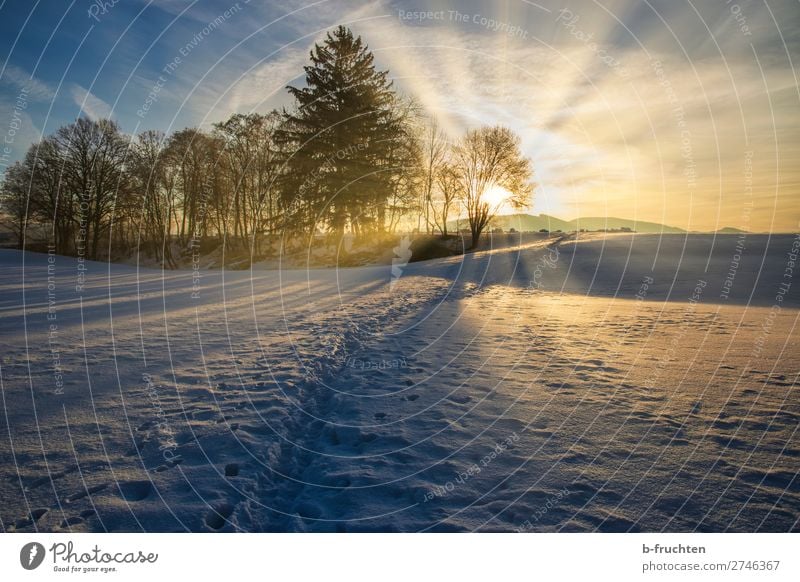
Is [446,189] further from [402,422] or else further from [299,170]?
[402,422]

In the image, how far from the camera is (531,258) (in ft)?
86.4

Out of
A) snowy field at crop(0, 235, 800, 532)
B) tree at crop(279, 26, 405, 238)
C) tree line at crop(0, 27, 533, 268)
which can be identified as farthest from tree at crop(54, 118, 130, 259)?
snowy field at crop(0, 235, 800, 532)

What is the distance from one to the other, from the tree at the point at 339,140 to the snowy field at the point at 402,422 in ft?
78.9

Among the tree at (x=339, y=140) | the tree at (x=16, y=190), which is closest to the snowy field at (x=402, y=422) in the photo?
the tree at (x=339, y=140)

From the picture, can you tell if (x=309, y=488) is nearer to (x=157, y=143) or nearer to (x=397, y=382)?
(x=397, y=382)

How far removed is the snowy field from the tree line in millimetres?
24699

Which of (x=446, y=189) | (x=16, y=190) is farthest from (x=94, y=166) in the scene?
(x=446, y=189)

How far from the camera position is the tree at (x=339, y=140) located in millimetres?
31547

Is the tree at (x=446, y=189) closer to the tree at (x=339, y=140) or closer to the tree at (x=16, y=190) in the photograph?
the tree at (x=339, y=140)

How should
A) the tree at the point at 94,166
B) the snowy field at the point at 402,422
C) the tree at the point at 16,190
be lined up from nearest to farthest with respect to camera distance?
the snowy field at the point at 402,422 < the tree at the point at 94,166 < the tree at the point at 16,190

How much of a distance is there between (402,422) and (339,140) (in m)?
31.4

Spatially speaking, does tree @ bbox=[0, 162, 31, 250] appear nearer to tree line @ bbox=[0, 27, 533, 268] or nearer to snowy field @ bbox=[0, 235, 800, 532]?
tree line @ bbox=[0, 27, 533, 268]

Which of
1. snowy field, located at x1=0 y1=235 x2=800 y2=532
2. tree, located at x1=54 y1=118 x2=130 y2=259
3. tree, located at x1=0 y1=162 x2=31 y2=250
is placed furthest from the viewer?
tree, located at x1=0 y1=162 x2=31 y2=250

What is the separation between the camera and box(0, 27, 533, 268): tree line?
31766 mm
